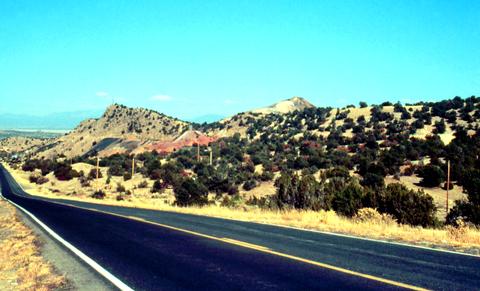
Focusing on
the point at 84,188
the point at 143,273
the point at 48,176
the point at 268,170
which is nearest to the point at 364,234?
the point at 143,273

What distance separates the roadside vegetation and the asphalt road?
2.64 meters

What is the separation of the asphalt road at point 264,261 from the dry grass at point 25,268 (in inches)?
40.2

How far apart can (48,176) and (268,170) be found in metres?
50.8

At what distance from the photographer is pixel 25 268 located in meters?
9.21

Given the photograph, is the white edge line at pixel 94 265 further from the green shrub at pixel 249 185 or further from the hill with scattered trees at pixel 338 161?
the green shrub at pixel 249 185

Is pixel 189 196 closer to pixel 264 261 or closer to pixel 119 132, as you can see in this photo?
pixel 264 261

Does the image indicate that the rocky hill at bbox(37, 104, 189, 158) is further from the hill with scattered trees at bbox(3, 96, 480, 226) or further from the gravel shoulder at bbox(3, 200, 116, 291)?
the gravel shoulder at bbox(3, 200, 116, 291)

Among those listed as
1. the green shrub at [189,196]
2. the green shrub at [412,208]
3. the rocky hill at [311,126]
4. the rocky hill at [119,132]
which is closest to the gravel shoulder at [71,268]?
the green shrub at [412,208]

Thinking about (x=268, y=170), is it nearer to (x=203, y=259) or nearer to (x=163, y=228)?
(x=163, y=228)

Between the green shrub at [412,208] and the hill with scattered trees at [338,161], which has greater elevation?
the hill with scattered trees at [338,161]

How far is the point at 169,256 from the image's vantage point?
9.62 metres

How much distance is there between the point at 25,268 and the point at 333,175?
37.1 metres

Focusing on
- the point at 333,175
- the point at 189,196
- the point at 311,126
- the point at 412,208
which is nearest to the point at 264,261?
the point at 412,208

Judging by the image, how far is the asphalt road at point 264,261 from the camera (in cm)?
700
